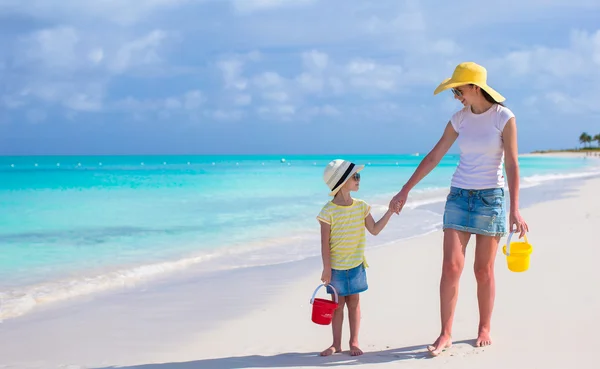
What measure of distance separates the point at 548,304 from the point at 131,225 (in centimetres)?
991

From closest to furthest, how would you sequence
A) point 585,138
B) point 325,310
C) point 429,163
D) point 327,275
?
point 325,310
point 327,275
point 429,163
point 585,138

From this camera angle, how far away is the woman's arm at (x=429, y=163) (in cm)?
414

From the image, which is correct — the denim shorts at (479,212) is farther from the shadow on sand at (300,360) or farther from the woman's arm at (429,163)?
the shadow on sand at (300,360)

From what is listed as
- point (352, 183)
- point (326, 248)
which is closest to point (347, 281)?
point (326, 248)

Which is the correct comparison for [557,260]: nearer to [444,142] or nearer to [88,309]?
[444,142]

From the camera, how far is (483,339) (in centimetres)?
403

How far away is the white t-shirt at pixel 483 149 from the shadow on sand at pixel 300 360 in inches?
42.1

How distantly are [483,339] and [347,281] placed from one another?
956 millimetres

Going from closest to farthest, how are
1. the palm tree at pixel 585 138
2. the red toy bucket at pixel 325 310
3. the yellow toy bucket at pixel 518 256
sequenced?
the red toy bucket at pixel 325 310
the yellow toy bucket at pixel 518 256
the palm tree at pixel 585 138

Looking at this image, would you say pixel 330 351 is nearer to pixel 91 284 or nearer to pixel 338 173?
pixel 338 173

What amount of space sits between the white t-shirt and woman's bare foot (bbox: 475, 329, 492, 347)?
3.09ft

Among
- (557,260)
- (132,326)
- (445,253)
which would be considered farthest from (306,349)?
(557,260)

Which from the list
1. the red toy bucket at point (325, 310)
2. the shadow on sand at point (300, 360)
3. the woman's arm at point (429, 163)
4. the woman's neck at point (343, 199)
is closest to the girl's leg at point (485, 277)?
the shadow on sand at point (300, 360)

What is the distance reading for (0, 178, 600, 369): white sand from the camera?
3932 millimetres
